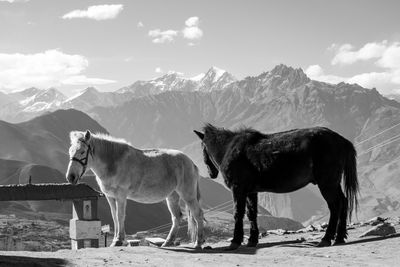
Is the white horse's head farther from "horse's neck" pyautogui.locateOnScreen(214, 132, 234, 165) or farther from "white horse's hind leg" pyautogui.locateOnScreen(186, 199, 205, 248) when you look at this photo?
"horse's neck" pyautogui.locateOnScreen(214, 132, 234, 165)

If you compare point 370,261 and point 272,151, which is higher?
point 272,151

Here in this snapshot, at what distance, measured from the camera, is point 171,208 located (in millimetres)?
16984

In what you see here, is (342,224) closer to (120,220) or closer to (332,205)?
(332,205)

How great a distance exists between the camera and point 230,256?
13.1 m

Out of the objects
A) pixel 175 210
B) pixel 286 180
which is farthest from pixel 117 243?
pixel 286 180

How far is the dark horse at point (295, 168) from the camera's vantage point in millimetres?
14664

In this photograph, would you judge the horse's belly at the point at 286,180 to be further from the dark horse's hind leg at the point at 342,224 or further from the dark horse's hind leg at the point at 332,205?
the dark horse's hind leg at the point at 342,224

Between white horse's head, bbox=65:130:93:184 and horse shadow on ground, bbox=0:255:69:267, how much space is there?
3.31 metres

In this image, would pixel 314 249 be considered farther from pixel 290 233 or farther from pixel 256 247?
pixel 290 233

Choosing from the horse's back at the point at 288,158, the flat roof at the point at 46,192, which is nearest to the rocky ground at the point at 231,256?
the horse's back at the point at 288,158

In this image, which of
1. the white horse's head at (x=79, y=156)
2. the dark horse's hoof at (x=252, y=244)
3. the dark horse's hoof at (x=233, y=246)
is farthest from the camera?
the dark horse's hoof at (x=252, y=244)

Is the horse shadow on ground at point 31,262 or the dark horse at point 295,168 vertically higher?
the dark horse at point 295,168

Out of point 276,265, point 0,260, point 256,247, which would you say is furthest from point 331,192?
point 0,260

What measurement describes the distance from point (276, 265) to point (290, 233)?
9263 millimetres
